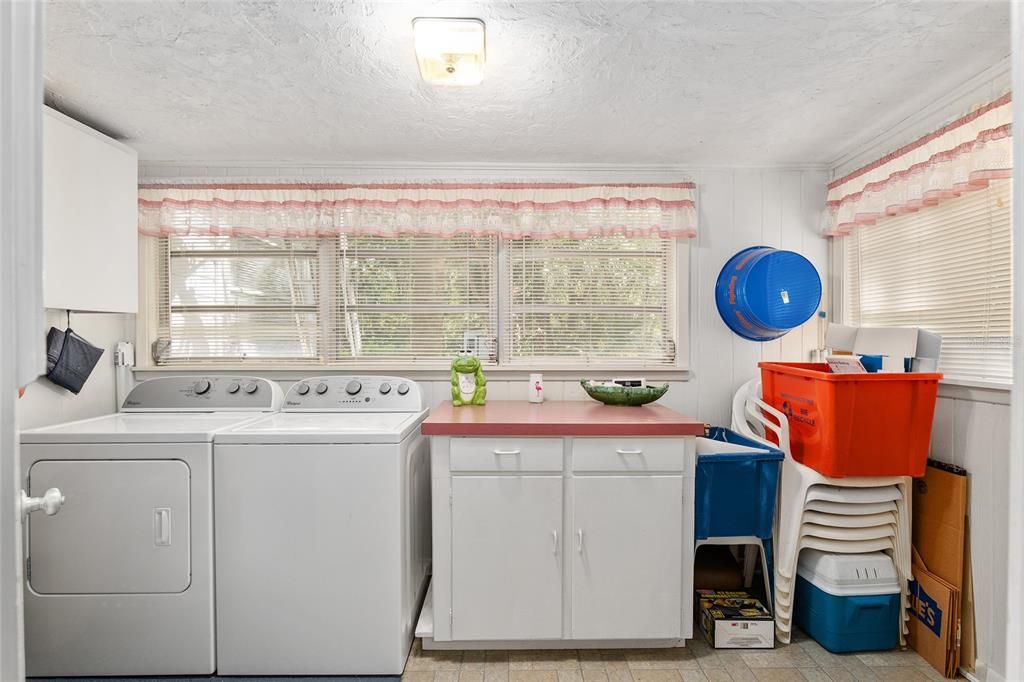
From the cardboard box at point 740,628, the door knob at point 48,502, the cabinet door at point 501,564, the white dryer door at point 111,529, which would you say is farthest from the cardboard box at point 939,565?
the white dryer door at point 111,529

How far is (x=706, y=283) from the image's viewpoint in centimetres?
301

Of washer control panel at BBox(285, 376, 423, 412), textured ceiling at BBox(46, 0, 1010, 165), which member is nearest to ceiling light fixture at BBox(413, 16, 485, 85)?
textured ceiling at BBox(46, 0, 1010, 165)

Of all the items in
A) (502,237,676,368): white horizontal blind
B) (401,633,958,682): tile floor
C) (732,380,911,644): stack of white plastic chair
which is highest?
(502,237,676,368): white horizontal blind

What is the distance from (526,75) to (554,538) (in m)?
1.74

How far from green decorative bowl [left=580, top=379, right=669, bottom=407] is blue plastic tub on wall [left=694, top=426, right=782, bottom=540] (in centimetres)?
37

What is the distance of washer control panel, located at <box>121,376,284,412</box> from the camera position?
8.64 ft

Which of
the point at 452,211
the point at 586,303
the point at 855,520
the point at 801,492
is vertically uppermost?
the point at 452,211

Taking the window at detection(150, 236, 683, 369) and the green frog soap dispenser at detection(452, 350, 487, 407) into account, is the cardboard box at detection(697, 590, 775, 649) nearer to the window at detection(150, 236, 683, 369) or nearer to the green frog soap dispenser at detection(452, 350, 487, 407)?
the window at detection(150, 236, 683, 369)

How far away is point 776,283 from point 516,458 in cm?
153

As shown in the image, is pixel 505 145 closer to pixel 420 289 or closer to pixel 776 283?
pixel 420 289

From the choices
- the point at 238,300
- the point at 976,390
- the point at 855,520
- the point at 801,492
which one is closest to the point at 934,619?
the point at 855,520

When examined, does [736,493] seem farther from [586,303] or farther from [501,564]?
[586,303]

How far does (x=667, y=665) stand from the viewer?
7.20 feet

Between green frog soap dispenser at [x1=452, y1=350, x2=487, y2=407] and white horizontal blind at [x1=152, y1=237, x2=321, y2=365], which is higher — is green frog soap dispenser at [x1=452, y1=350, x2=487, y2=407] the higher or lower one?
the lower one
